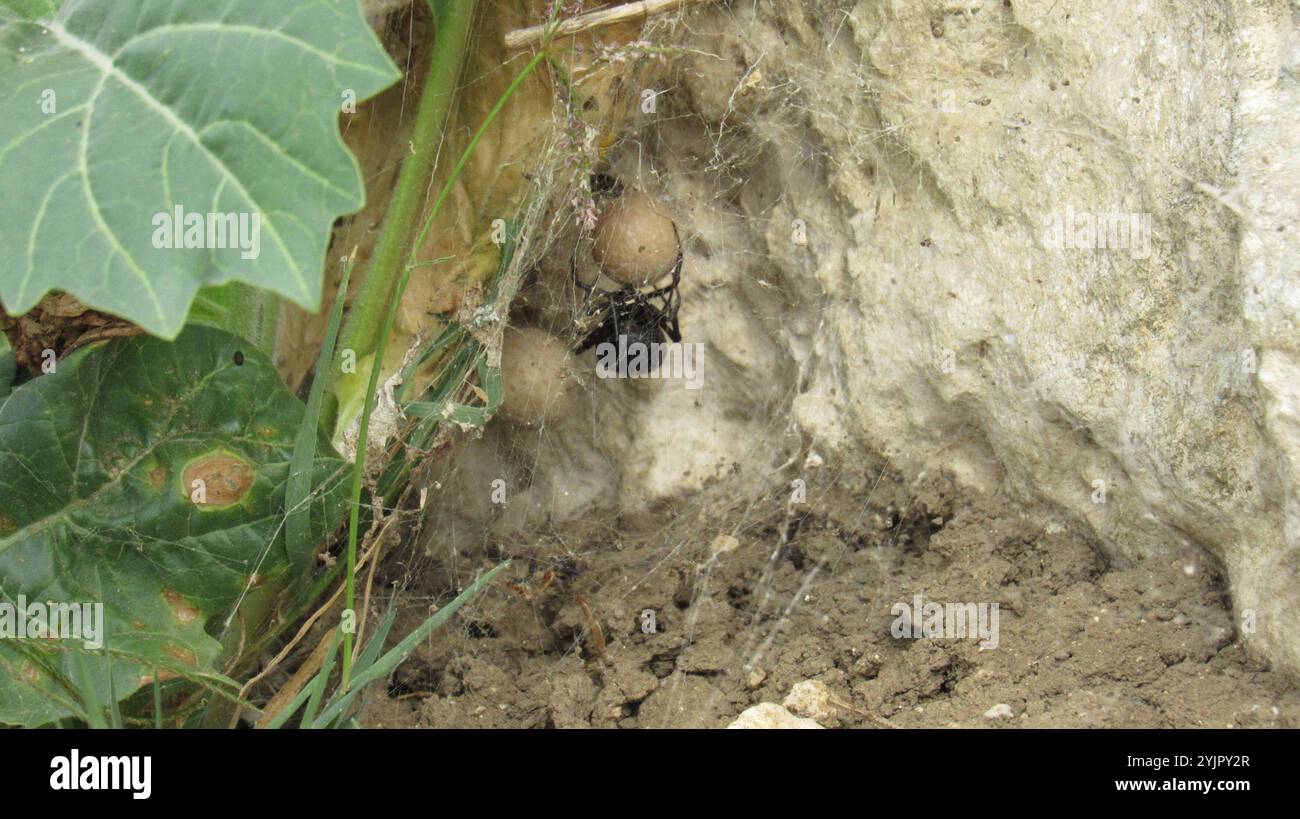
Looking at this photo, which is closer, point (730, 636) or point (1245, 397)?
point (1245, 397)

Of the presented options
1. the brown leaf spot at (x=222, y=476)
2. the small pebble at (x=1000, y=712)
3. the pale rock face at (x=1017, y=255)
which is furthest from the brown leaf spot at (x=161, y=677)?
the small pebble at (x=1000, y=712)

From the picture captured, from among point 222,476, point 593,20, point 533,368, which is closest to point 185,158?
point 222,476

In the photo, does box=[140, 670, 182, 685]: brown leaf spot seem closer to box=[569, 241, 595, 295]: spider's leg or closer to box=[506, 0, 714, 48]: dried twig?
box=[569, 241, 595, 295]: spider's leg

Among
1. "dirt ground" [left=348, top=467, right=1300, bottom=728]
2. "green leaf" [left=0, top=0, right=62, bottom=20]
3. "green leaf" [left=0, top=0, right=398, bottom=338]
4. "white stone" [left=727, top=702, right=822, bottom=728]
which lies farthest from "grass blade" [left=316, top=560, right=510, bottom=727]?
"green leaf" [left=0, top=0, right=62, bottom=20]
